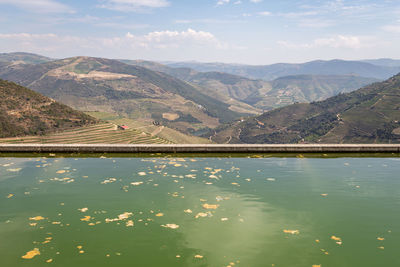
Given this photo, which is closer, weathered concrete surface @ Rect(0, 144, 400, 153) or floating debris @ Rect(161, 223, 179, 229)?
floating debris @ Rect(161, 223, 179, 229)

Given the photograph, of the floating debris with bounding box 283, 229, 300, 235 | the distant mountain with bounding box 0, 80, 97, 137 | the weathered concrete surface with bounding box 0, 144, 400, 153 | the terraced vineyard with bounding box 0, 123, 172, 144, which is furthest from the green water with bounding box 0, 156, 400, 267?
the distant mountain with bounding box 0, 80, 97, 137

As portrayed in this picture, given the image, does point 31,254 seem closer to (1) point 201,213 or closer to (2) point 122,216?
(2) point 122,216

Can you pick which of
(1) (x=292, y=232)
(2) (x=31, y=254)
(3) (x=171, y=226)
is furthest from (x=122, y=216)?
(1) (x=292, y=232)

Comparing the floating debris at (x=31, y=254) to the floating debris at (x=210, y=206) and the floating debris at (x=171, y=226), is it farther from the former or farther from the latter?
the floating debris at (x=210, y=206)

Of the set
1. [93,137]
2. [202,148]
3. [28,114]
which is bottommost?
[93,137]

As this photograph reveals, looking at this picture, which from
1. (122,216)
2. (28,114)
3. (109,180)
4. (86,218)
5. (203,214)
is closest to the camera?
(86,218)

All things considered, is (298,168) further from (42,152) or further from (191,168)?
(42,152)

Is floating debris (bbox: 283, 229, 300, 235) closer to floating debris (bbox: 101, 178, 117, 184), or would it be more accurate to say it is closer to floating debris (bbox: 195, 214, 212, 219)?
floating debris (bbox: 195, 214, 212, 219)
